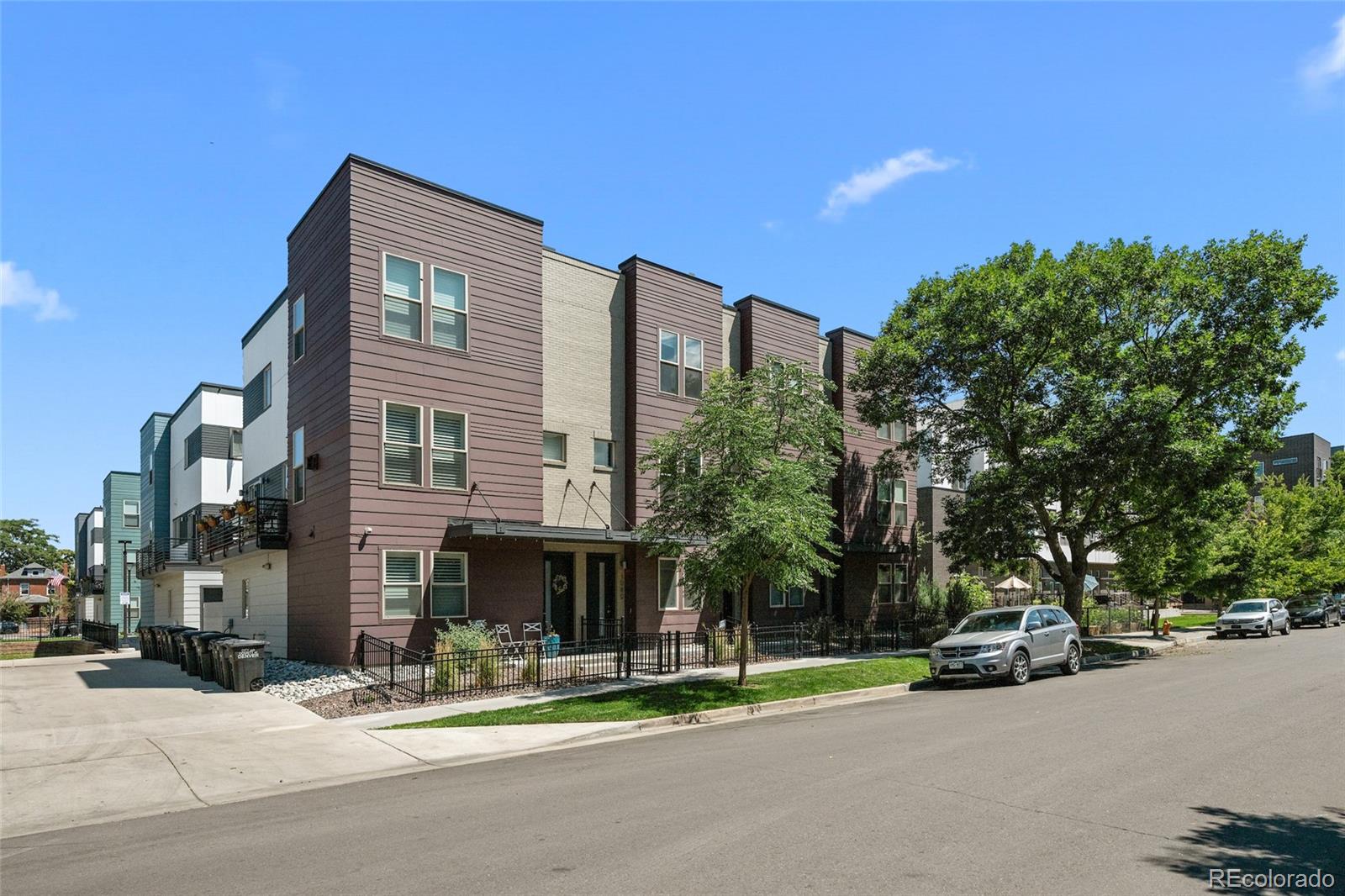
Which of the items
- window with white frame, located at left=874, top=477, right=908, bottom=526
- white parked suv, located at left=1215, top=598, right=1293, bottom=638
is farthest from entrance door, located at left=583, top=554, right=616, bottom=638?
white parked suv, located at left=1215, top=598, right=1293, bottom=638

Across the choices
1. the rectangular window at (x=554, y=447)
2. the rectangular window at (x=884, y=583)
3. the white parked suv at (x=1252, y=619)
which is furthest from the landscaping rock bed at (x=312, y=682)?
the white parked suv at (x=1252, y=619)

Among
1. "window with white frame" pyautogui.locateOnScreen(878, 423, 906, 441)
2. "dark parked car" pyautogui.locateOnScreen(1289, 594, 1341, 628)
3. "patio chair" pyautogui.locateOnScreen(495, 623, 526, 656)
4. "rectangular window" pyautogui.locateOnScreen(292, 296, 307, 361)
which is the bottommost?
"dark parked car" pyautogui.locateOnScreen(1289, 594, 1341, 628)

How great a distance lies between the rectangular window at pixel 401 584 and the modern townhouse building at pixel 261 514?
4.73m

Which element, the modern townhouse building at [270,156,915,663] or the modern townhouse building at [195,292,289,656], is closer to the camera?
the modern townhouse building at [270,156,915,663]

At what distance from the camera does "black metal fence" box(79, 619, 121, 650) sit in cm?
3603

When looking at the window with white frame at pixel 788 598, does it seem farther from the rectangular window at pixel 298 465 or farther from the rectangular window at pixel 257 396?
the rectangular window at pixel 257 396

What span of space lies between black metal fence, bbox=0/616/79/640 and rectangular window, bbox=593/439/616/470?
33469 millimetres

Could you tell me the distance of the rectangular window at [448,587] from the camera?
2098 centimetres

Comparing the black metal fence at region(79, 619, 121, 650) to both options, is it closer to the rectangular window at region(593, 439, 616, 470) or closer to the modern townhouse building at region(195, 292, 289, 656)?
the modern townhouse building at region(195, 292, 289, 656)

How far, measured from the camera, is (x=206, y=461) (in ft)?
124

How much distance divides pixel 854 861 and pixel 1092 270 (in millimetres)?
22436

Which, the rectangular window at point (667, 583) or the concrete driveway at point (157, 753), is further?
the rectangular window at point (667, 583)

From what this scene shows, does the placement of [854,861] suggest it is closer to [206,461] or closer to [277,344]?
[277,344]

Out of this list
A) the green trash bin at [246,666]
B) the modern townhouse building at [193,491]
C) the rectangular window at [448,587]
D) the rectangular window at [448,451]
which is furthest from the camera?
the modern townhouse building at [193,491]
